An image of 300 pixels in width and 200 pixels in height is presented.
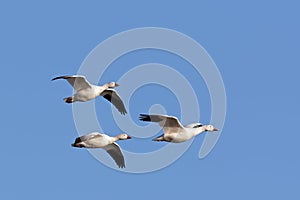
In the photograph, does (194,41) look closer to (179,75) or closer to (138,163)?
(179,75)

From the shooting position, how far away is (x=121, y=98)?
45656 millimetres

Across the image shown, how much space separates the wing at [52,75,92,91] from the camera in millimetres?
43281

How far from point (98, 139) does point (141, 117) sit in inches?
58.6

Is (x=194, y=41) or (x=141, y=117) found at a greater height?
Answer: (x=194, y=41)

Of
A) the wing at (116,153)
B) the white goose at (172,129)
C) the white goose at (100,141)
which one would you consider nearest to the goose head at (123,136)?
the white goose at (100,141)

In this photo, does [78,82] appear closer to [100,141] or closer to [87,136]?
[87,136]

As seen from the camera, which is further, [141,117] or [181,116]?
[181,116]

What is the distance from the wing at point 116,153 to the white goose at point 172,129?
1.51 metres

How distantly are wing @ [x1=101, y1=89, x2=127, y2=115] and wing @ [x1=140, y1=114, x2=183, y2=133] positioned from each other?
2.98 metres

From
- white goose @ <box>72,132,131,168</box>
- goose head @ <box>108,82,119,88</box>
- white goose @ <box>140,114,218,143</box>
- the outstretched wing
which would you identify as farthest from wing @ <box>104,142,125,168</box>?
goose head @ <box>108,82,119,88</box>

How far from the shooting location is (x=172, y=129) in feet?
141

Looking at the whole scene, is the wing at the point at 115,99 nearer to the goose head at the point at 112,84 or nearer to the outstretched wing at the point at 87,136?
the goose head at the point at 112,84

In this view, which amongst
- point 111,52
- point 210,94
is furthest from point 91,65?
point 210,94

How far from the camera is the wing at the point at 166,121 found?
140ft
